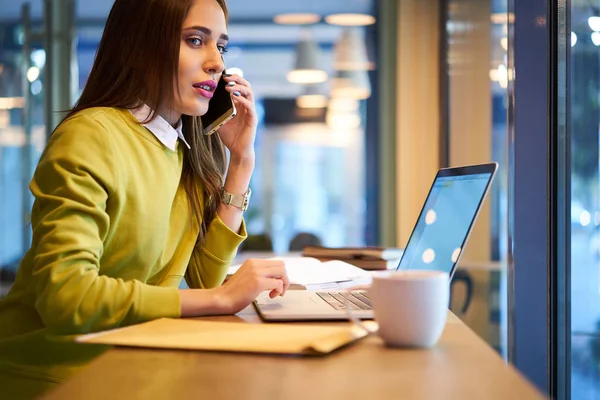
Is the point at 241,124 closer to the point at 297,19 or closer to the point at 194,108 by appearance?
the point at 194,108

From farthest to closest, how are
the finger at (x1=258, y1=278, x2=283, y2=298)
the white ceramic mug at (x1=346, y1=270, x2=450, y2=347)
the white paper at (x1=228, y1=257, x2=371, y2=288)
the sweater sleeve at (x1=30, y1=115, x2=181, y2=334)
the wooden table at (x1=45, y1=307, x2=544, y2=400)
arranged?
the white paper at (x1=228, y1=257, x2=371, y2=288) < the finger at (x1=258, y1=278, x2=283, y2=298) < the sweater sleeve at (x1=30, y1=115, x2=181, y2=334) < the white ceramic mug at (x1=346, y1=270, x2=450, y2=347) < the wooden table at (x1=45, y1=307, x2=544, y2=400)

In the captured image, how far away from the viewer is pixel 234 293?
1.22 m

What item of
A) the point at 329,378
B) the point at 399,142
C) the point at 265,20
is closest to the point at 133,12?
the point at 329,378

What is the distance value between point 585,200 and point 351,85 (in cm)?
414

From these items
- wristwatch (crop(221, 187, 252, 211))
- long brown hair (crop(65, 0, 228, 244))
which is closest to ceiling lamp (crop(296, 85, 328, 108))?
wristwatch (crop(221, 187, 252, 211))

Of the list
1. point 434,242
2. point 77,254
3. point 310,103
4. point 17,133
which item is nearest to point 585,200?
point 434,242

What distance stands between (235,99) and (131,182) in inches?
16.7

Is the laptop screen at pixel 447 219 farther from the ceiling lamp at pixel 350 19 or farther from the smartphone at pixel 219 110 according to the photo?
the ceiling lamp at pixel 350 19

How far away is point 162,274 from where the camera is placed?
5.25ft

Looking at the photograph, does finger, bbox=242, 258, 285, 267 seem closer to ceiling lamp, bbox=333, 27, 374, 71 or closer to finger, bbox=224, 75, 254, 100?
finger, bbox=224, 75, 254, 100

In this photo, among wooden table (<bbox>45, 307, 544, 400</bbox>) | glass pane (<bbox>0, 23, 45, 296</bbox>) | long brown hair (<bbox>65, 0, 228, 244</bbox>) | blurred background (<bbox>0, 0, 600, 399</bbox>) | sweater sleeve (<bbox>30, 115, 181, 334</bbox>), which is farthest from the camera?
glass pane (<bbox>0, 23, 45, 296</bbox>)

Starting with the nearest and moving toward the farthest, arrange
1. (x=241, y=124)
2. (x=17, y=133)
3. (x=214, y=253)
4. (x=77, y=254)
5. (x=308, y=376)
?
(x=308, y=376)
(x=77, y=254)
(x=214, y=253)
(x=241, y=124)
(x=17, y=133)

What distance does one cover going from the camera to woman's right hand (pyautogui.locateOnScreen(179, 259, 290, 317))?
1.20 metres

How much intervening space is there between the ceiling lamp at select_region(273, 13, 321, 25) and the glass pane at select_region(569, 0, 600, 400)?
406cm
